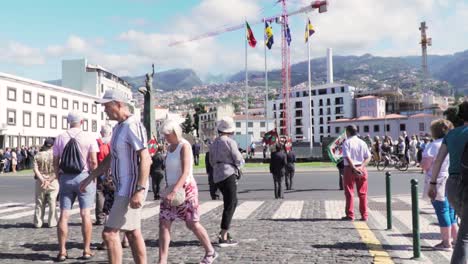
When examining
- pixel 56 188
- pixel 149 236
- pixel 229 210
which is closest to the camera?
pixel 229 210

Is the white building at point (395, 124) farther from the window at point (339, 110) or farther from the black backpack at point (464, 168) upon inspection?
the black backpack at point (464, 168)

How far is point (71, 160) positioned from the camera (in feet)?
20.3

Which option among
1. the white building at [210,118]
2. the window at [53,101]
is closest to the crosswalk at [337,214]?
the window at [53,101]

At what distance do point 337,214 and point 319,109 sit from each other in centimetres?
11998

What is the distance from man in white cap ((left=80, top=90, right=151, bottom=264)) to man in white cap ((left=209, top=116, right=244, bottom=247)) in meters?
2.29

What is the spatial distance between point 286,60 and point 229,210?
270 ft

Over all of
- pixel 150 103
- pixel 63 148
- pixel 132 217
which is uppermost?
pixel 150 103

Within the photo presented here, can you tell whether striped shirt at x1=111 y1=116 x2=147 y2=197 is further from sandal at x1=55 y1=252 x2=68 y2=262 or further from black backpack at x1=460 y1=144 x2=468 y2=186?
black backpack at x1=460 y1=144 x2=468 y2=186

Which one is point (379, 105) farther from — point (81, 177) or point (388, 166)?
point (81, 177)

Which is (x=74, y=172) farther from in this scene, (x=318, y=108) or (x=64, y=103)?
(x=318, y=108)

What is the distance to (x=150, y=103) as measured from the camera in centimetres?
2597

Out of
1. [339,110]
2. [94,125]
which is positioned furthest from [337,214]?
[339,110]

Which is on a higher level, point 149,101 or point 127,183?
point 149,101

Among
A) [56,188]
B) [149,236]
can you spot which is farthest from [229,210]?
[56,188]
